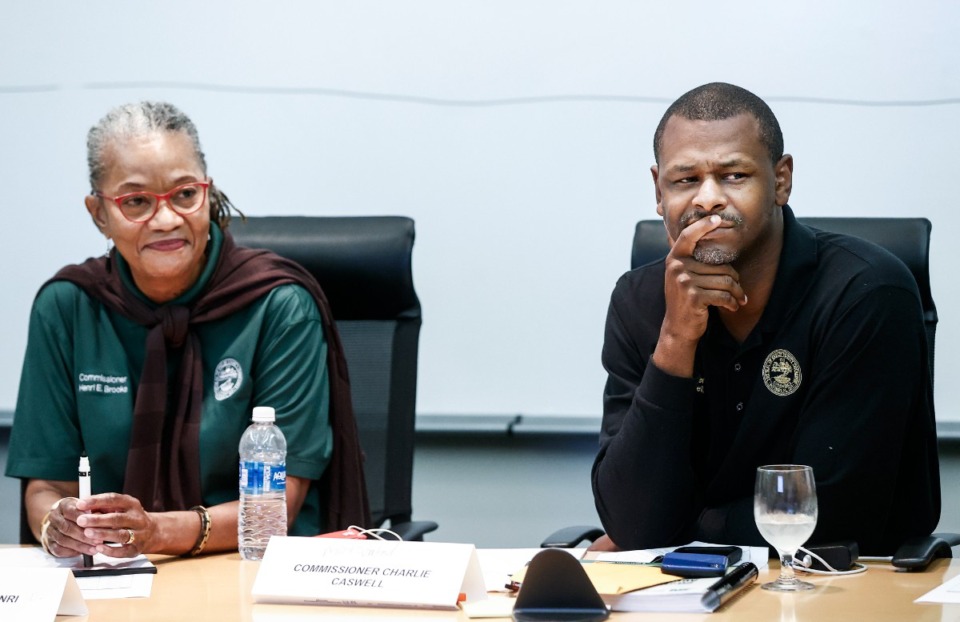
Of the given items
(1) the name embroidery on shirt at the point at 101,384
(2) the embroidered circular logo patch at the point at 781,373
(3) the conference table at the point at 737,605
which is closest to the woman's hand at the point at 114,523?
(3) the conference table at the point at 737,605

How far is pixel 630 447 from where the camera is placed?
1.85 m

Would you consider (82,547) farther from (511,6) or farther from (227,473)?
(511,6)

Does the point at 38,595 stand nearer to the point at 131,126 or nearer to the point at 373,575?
the point at 373,575

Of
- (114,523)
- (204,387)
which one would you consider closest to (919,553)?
(114,523)

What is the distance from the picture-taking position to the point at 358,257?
8.14 ft

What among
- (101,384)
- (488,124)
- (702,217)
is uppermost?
(488,124)

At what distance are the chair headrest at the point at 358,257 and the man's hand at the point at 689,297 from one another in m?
0.74

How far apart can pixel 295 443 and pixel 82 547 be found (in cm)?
44

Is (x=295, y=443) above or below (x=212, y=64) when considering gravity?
→ below

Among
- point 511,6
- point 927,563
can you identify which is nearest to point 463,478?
point 511,6

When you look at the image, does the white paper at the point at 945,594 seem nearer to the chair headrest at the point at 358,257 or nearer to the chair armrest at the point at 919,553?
the chair armrest at the point at 919,553

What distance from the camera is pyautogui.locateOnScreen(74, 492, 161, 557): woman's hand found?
171 cm

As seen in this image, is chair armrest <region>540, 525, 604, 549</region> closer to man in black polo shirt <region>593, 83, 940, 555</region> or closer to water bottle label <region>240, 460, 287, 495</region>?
man in black polo shirt <region>593, 83, 940, 555</region>

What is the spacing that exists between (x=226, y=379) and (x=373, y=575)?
0.79 m
